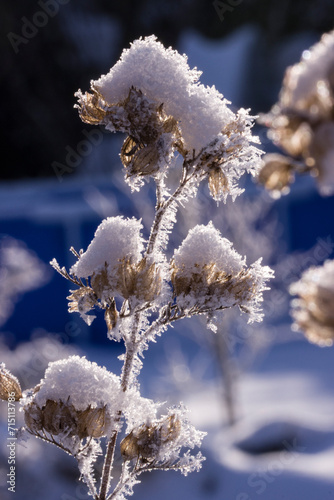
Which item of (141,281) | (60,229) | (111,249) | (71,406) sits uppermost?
(60,229)

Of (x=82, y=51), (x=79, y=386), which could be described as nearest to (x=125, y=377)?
(x=79, y=386)

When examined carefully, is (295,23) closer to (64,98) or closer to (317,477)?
(64,98)

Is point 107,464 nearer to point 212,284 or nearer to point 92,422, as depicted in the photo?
point 92,422

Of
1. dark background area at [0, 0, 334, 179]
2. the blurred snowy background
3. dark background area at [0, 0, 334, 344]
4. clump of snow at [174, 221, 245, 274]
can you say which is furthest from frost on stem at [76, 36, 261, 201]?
dark background area at [0, 0, 334, 179]

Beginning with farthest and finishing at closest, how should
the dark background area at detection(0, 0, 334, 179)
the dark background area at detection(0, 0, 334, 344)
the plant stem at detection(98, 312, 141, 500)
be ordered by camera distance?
the dark background area at detection(0, 0, 334, 179)
the dark background area at detection(0, 0, 334, 344)
the plant stem at detection(98, 312, 141, 500)

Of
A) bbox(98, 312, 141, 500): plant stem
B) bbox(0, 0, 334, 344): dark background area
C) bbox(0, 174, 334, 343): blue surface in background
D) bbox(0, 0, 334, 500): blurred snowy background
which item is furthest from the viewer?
bbox(0, 0, 334, 344): dark background area

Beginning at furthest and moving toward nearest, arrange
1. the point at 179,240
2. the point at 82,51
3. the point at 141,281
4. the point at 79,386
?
the point at 82,51 < the point at 179,240 < the point at 79,386 < the point at 141,281

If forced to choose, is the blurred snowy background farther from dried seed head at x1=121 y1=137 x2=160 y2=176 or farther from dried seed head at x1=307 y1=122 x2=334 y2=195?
dried seed head at x1=307 y1=122 x2=334 y2=195

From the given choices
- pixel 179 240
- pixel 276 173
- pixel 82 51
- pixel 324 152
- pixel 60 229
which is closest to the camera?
pixel 324 152
